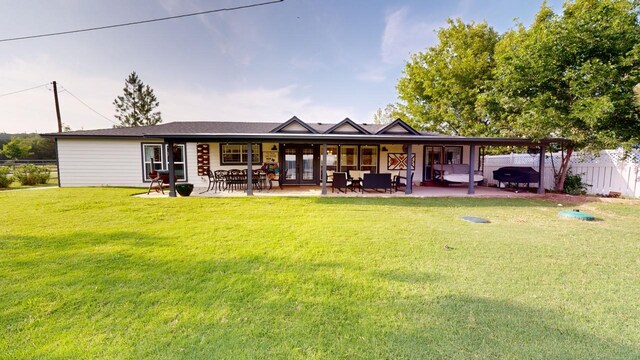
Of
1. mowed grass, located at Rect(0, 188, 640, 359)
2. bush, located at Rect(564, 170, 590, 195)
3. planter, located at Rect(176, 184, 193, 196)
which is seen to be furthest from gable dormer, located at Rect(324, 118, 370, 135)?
bush, located at Rect(564, 170, 590, 195)

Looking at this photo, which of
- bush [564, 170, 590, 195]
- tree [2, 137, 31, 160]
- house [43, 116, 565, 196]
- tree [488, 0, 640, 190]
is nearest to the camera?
tree [488, 0, 640, 190]

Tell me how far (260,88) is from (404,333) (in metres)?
17.3


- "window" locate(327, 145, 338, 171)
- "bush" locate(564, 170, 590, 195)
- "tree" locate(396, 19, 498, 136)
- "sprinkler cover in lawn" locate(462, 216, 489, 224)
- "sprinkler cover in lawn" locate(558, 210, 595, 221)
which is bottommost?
"sprinkler cover in lawn" locate(462, 216, 489, 224)

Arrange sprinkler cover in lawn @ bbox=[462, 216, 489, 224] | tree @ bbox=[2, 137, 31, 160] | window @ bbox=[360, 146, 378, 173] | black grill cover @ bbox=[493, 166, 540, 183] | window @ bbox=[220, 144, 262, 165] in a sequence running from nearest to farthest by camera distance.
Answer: sprinkler cover in lawn @ bbox=[462, 216, 489, 224] < black grill cover @ bbox=[493, 166, 540, 183] < window @ bbox=[220, 144, 262, 165] < window @ bbox=[360, 146, 378, 173] < tree @ bbox=[2, 137, 31, 160]

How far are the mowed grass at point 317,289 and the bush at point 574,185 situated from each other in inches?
225

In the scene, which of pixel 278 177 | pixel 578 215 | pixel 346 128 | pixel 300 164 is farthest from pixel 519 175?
pixel 278 177

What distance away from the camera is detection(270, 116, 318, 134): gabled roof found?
12344 mm

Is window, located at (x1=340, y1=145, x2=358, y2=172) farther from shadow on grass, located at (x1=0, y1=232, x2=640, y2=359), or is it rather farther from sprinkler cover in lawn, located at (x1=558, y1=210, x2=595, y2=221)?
shadow on grass, located at (x1=0, y1=232, x2=640, y2=359)

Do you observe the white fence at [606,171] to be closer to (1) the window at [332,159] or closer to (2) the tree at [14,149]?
(1) the window at [332,159]

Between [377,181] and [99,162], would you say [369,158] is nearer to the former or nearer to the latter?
[377,181]

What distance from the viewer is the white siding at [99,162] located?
11578mm

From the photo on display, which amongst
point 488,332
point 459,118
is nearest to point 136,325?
point 488,332

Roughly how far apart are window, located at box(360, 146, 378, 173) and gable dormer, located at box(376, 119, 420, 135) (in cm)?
103

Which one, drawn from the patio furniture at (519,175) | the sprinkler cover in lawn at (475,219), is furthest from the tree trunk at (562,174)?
the sprinkler cover in lawn at (475,219)
